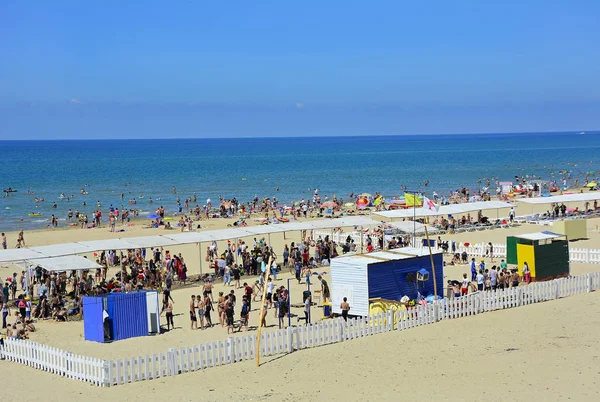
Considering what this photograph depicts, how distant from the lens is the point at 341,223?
34594 millimetres

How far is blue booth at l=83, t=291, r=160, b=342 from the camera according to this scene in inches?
775

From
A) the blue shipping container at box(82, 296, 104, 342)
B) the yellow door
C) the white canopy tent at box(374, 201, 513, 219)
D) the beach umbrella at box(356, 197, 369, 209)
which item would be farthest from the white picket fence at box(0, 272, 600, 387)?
the beach umbrella at box(356, 197, 369, 209)

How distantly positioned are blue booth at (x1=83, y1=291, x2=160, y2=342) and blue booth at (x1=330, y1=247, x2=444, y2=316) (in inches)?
191

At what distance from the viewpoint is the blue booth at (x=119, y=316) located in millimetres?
19688

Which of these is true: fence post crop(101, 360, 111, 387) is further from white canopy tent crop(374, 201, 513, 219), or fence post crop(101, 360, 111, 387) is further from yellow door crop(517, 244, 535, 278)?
white canopy tent crop(374, 201, 513, 219)

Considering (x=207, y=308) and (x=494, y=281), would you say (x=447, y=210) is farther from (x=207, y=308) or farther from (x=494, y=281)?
(x=207, y=308)

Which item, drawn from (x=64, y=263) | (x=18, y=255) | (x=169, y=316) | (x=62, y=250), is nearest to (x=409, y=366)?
(x=169, y=316)

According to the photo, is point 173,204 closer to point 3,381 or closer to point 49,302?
point 49,302

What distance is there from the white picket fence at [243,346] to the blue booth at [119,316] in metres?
2.52

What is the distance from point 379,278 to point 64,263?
9665 millimetres

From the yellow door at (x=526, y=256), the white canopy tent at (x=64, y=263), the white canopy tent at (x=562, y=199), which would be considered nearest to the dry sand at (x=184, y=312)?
the white canopy tent at (x=562, y=199)

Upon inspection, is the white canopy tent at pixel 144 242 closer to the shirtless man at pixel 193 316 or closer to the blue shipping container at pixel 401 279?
the shirtless man at pixel 193 316

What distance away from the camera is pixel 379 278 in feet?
70.0

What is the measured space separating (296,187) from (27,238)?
4721 cm
